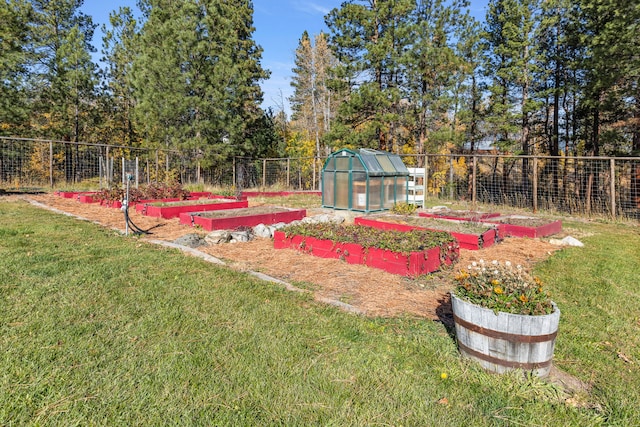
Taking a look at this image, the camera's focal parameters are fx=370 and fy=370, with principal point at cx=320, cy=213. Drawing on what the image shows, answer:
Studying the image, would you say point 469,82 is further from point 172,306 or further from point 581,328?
point 172,306

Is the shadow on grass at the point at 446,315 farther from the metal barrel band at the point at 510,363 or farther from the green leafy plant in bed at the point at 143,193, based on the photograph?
the green leafy plant in bed at the point at 143,193

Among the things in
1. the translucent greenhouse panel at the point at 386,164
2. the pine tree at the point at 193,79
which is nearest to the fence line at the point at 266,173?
the pine tree at the point at 193,79

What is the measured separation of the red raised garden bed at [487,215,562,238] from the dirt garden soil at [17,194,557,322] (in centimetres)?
36

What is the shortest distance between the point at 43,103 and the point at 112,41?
568 centimetres

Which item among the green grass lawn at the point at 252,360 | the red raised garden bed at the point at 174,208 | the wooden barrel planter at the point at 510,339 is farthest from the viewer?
the red raised garden bed at the point at 174,208

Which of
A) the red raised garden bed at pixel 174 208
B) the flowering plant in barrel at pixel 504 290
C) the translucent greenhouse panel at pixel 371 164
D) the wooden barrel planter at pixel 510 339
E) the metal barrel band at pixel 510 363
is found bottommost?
the metal barrel band at pixel 510 363

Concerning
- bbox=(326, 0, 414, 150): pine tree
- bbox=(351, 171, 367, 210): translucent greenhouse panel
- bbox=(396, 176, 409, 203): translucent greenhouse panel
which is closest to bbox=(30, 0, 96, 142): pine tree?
bbox=(326, 0, 414, 150): pine tree

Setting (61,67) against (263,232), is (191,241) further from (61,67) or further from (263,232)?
(61,67)

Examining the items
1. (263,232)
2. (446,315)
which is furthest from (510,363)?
(263,232)

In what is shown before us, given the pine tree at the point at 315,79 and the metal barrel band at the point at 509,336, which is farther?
the pine tree at the point at 315,79

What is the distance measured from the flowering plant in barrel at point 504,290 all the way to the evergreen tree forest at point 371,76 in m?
14.1

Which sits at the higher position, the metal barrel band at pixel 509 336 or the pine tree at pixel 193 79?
the pine tree at pixel 193 79

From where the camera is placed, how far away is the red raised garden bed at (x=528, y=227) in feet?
24.7

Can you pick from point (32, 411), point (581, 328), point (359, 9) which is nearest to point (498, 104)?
point (359, 9)
